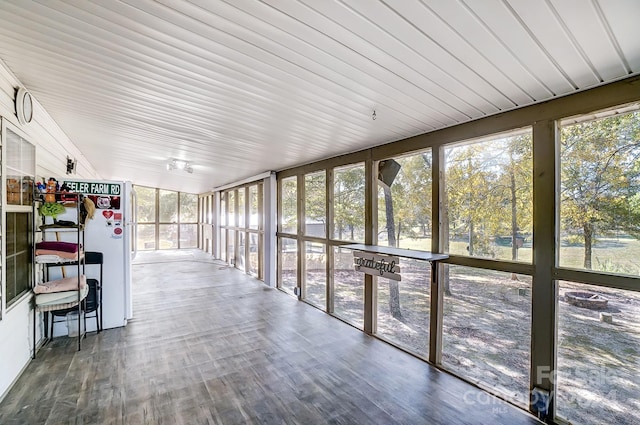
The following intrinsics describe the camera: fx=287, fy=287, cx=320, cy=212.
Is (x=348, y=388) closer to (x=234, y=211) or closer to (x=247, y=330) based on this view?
(x=247, y=330)

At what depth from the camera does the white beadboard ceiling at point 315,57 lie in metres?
1.44

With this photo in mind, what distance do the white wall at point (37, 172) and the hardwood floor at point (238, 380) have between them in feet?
0.63

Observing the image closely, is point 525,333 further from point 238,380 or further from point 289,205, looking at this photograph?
point 289,205

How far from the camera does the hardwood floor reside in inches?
94.9

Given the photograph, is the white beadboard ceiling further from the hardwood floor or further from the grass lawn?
the hardwood floor

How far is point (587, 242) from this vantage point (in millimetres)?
2268

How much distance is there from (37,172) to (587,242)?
5.60m

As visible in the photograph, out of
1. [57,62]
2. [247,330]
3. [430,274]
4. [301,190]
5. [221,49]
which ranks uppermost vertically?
[57,62]

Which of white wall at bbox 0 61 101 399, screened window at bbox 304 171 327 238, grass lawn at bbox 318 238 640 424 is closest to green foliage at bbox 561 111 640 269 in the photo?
grass lawn at bbox 318 238 640 424

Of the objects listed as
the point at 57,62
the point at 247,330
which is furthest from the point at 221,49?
the point at 247,330

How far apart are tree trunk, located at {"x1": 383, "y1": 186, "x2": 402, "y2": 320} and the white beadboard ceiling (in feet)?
3.65

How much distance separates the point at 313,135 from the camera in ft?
12.0

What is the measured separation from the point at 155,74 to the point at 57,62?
766 mm

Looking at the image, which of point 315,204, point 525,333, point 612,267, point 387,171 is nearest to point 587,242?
point 612,267
